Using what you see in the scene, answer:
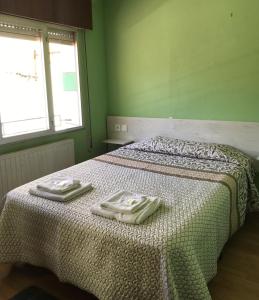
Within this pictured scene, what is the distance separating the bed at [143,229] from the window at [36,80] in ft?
3.02

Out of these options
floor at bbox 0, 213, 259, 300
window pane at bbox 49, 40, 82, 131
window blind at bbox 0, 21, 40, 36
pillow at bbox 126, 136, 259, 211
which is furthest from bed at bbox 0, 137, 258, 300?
window blind at bbox 0, 21, 40, 36

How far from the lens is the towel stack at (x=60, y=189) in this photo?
80.5 inches

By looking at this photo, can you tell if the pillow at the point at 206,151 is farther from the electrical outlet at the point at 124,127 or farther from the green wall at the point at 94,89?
the green wall at the point at 94,89

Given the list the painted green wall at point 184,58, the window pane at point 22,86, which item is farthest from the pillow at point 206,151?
the window pane at point 22,86

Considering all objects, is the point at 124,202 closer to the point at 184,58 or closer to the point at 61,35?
the point at 184,58

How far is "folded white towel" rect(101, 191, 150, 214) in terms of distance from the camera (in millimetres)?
1780

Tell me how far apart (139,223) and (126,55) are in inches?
104

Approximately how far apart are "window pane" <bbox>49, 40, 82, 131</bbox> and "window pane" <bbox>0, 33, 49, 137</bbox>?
171 mm

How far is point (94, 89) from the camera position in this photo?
3.85m

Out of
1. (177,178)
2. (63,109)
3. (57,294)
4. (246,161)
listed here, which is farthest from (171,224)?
(63,109)

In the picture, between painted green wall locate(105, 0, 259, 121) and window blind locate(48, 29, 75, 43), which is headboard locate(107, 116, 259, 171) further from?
window blind locate(48, 29, 75, 43)

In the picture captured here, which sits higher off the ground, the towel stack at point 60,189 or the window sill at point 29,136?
the window sill at point 29,136

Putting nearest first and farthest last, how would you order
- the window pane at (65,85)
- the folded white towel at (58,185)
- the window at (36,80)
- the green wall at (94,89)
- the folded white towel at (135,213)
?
the folded white towel at (135,213)
the folded white towel at (58,185)
the window at (36,80)
the window pane at (65,85)
the green wall at (94,89)

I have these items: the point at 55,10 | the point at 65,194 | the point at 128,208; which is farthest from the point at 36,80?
the point at 128,208
